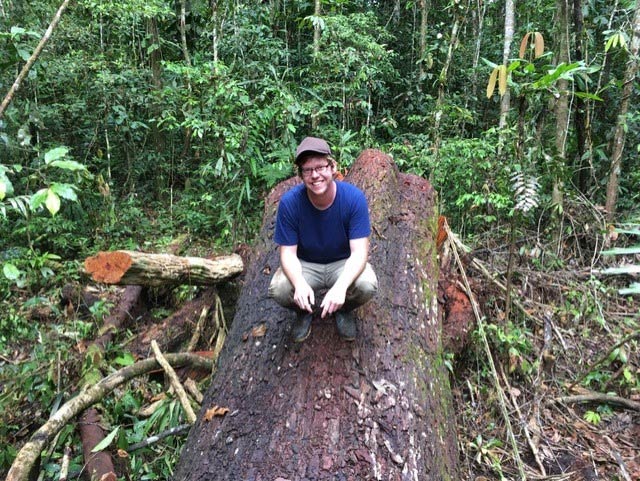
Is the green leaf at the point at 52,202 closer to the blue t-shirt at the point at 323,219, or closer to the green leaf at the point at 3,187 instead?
the green leaf at the point at 3,187

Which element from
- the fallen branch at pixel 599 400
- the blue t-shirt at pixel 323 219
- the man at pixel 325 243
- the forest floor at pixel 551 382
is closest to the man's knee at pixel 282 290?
the man at pixel 325 243

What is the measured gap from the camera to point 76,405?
10.3ft

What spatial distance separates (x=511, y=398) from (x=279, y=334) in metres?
2.29

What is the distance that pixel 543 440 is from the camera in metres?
3.71

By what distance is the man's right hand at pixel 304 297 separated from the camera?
2.77m

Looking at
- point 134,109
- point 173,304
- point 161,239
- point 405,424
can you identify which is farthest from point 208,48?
point 405,424

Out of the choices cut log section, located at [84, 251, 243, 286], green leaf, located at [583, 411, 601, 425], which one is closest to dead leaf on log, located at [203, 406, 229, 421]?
cut log section, located at [84, 251, 243, 286]

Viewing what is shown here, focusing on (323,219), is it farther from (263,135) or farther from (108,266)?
(263,135)

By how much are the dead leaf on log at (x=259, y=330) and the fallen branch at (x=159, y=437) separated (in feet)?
2.75

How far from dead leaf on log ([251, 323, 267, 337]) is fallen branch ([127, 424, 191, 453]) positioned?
0.84 metres

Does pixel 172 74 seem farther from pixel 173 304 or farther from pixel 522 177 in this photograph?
pixel 522 177

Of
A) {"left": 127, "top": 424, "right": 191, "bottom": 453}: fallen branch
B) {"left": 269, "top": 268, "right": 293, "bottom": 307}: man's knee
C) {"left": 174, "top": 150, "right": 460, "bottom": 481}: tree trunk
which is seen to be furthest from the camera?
{"left": 127, "top": 424, "right": 191, "bottom": 453}: fallen branch

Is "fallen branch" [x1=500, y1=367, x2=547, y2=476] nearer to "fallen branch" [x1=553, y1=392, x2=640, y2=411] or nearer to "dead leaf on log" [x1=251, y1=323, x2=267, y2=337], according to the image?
"fallen branch" [x1=553, y1=392, x2=640, y2=411]

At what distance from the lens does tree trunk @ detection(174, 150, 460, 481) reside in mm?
2340
